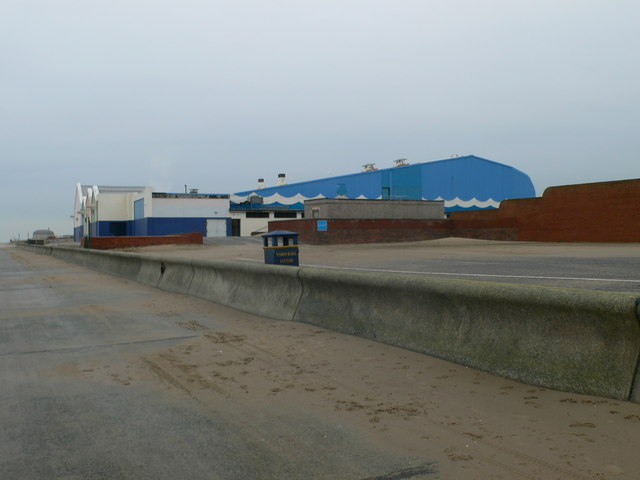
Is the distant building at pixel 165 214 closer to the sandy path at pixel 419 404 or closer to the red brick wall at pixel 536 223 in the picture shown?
the red brick wall at pixel 536 223

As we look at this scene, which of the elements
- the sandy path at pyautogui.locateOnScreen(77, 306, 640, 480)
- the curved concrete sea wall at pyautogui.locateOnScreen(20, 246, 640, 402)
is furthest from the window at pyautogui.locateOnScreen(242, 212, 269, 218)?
the sandy path at pyautogui.locateOnScreen(77, 306, 640, 480)

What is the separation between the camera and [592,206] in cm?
2997

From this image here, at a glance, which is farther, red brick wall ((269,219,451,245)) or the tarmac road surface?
red brick wall ((269,219,451,245))

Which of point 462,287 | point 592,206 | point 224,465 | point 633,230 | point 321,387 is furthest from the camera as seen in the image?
point 592,206

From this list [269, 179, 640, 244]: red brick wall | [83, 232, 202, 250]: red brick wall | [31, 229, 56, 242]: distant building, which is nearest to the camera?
[269, 179, 640, 244]: red brick wall

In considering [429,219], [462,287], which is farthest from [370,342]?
[429,219]

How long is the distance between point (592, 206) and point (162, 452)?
31222mm

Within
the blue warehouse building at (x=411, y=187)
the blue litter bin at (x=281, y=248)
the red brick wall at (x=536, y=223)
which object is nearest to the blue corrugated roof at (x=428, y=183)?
the blue warehouse building at (x=411, y=187)

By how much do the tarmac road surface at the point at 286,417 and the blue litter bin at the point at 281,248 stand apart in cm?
605

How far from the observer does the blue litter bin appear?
42.4 ft

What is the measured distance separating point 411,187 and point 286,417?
214 feet

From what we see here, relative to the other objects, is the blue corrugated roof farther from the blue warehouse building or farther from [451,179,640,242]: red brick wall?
[451,179,640,242]: red brick wall

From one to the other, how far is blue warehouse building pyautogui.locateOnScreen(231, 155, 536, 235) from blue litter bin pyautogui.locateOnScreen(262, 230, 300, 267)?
54.2 meters

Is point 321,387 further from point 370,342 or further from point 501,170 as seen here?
point 501,170
